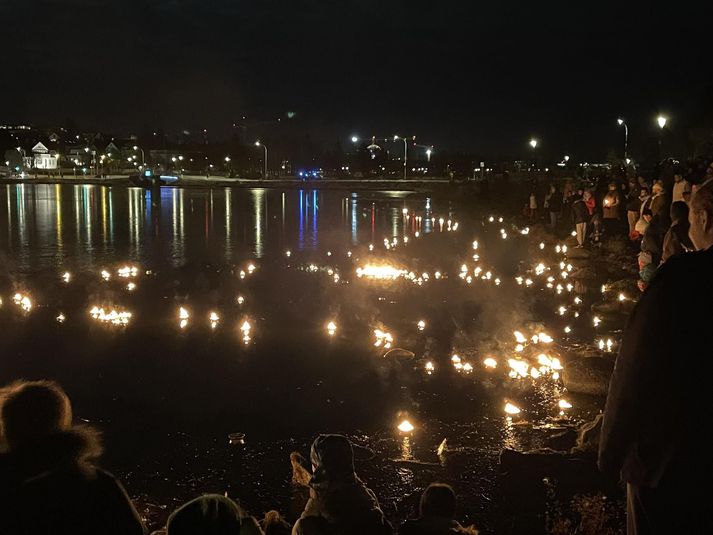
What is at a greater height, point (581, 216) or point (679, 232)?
point (679, 232)

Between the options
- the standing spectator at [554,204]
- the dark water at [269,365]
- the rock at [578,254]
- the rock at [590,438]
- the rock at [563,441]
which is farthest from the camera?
the standing spectator at [554,204]

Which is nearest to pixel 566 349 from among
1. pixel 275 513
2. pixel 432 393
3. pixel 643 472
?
pixel 432 393

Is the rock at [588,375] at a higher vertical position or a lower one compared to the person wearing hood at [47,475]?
lower

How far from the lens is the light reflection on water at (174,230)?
1888 cm

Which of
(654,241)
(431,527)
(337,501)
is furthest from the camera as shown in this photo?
(654,241)

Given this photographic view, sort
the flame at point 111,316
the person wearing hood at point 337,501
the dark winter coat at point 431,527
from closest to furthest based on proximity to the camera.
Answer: the person wearing hood at point 337,501 < the dark winter coat at point 431,527 < the flame at point 111,316

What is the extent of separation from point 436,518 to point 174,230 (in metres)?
22.4

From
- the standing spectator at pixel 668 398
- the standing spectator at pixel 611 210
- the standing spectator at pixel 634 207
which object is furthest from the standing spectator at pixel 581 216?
the standing spectator at pixel 668 398

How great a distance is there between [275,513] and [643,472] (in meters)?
3.30

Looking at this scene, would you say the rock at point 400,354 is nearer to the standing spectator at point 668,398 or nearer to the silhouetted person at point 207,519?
the silhouetted person at point 207,519

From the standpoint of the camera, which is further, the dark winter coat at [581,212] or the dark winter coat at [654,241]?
the dark winter coat at [581,212]

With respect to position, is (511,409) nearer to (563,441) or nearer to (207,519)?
(563,441)

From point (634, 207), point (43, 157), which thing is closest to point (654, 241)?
point (634, 207)

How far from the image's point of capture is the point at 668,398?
7.54 feet
